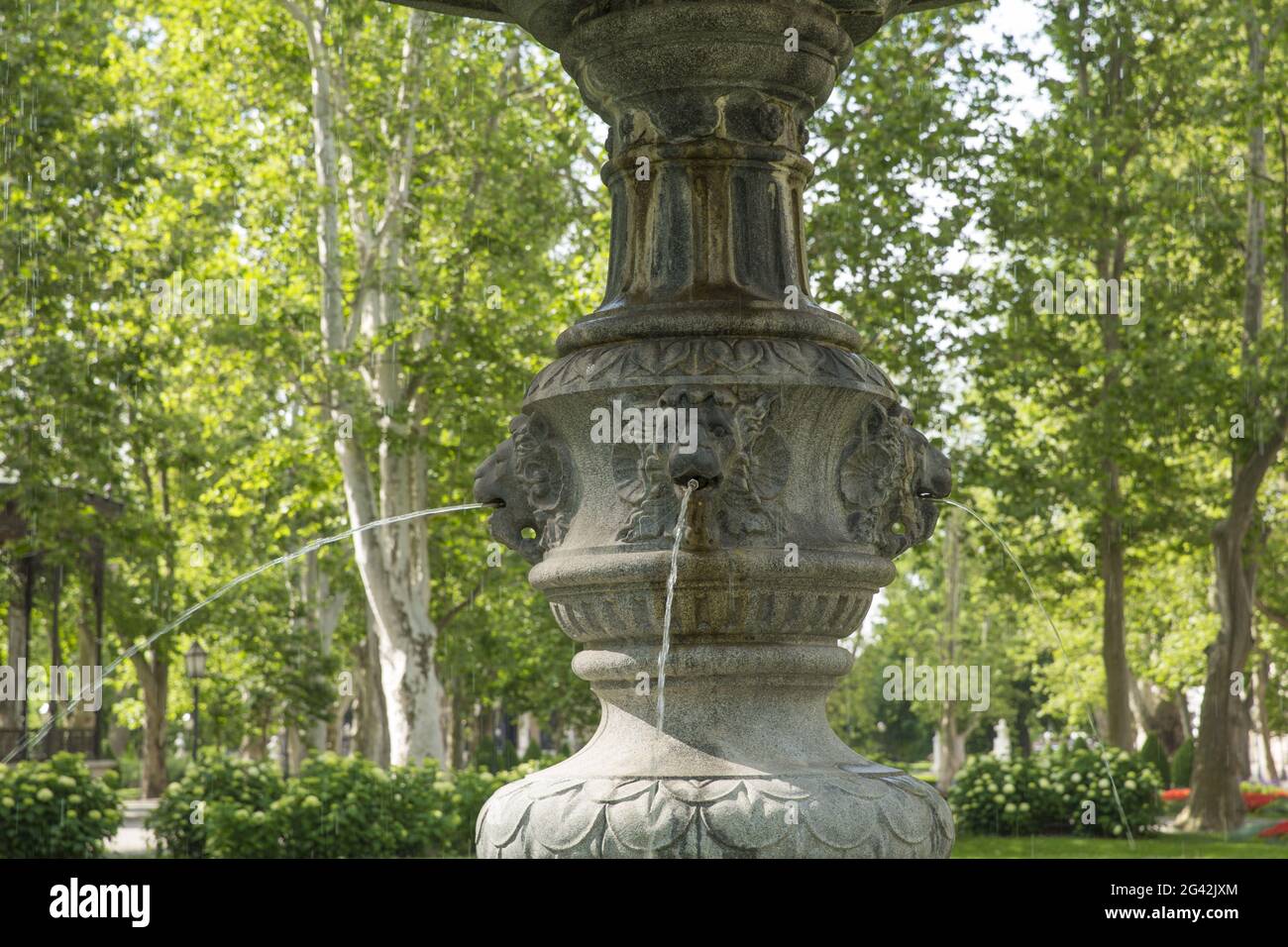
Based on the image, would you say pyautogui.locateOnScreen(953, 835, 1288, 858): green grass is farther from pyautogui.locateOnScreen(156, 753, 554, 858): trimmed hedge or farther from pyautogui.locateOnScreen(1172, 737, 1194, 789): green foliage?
pyautogui.locateOnScreen(1172, 737, 1194, 789): green foliage

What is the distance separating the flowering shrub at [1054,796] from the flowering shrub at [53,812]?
10.6 meters

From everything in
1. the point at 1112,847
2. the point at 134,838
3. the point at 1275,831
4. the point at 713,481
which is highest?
the point at 713,481

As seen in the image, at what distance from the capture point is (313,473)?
75.6ft

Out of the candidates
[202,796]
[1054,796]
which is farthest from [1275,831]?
[202,796]

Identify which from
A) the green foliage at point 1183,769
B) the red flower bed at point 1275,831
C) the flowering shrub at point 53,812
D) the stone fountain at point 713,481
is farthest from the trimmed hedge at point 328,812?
the green foliage at point 1183,769

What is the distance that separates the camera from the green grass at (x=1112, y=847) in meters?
17.7

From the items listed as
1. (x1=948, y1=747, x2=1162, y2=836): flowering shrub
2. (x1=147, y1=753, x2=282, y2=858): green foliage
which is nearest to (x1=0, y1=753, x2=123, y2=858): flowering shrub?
(x1=147, y1=753, x2=282, y2=858): green foliage

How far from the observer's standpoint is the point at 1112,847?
18984 mm

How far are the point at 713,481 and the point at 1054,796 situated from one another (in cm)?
Result: 1767

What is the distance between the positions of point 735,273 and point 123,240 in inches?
839

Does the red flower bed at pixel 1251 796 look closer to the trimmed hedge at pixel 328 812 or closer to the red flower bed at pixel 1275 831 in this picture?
the red flower bed at pixel 1275 831

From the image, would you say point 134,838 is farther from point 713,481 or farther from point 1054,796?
point 713,481

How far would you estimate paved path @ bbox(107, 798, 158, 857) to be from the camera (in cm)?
1796

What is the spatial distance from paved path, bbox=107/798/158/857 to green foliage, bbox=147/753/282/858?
0.34 m
